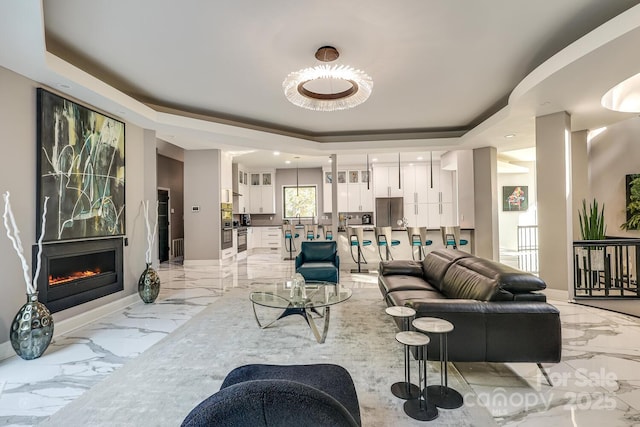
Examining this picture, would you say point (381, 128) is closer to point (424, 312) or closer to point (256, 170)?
point (424, 312)

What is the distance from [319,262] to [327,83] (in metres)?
2.81

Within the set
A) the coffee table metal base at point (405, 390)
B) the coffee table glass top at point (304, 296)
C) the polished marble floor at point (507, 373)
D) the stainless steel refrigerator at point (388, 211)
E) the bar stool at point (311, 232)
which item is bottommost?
the polished marble floor at point (507, 373)

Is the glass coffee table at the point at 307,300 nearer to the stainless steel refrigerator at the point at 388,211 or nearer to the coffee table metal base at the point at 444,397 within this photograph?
the coffee table metal base at the point at 444,397

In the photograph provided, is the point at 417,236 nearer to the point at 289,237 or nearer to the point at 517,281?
the point at 289,237

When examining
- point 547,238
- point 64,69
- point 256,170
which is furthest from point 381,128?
point 256,170

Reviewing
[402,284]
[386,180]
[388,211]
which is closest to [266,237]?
[388,211]

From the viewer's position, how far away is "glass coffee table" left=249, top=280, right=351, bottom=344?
311cm

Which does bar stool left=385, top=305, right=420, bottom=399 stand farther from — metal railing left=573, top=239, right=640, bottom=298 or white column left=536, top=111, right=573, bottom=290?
metal railing left=573, top=239, right=640, bottom=298

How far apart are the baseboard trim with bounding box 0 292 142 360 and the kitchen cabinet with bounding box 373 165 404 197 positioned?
756cm

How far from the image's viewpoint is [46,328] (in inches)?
114

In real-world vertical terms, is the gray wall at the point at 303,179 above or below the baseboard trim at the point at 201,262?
above

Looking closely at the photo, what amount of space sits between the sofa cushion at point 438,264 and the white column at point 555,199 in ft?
6.17

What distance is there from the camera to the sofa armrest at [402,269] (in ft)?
14.1

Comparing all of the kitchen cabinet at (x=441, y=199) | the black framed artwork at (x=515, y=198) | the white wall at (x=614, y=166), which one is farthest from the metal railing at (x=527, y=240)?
the white wall at (x=614, y=166)
